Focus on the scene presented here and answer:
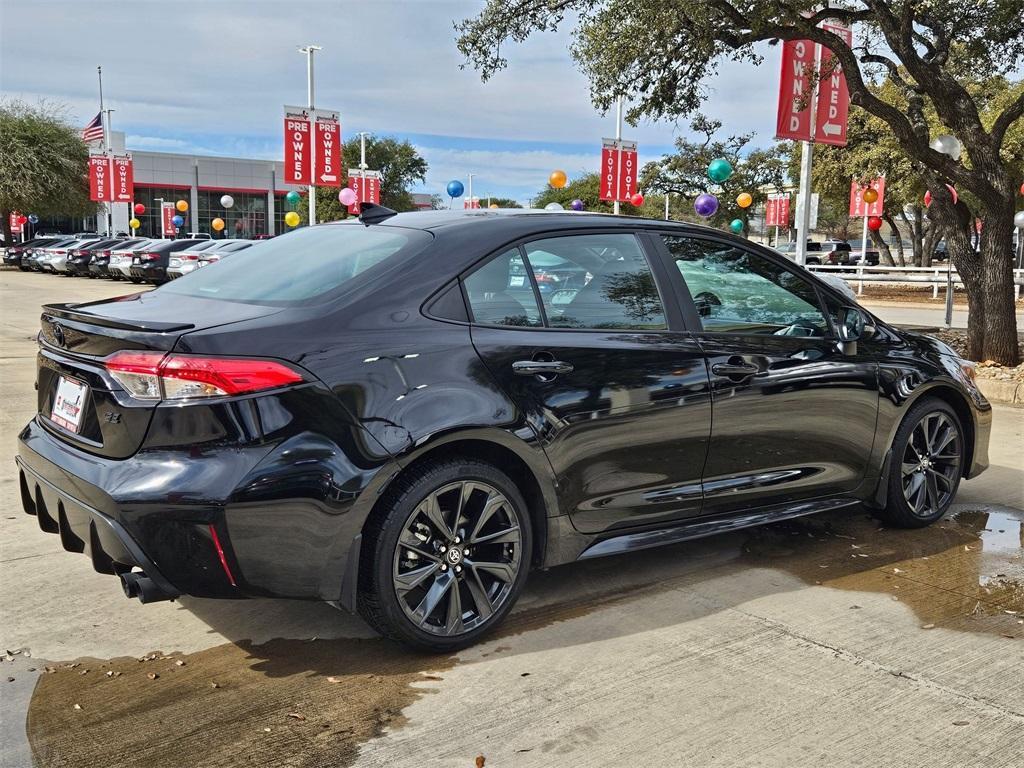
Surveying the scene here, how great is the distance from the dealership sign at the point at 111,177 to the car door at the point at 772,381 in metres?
42.3

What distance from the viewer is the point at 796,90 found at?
1317 cm

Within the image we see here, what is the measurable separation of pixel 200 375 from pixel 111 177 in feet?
142

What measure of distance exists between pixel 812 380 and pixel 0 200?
47002 millimetres

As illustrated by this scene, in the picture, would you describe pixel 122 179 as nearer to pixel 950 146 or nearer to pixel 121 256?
pixel 121 256

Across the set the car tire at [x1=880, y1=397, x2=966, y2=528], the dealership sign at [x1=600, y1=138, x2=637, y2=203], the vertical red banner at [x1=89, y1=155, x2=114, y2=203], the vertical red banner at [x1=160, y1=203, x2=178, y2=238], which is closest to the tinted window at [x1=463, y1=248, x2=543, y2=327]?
the car tire at [x1=880, y1=397, x2=966, y2=528]

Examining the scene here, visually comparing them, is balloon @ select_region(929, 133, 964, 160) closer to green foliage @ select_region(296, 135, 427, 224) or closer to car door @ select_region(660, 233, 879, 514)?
car door @ select_region(660, 233, 879, 514)

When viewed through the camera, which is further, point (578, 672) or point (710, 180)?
point (710, 180)

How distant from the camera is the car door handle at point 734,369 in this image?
429 centimetres

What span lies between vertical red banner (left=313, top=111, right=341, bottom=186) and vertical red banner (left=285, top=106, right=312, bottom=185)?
0.32m

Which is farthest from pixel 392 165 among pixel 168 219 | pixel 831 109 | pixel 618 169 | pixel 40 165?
pixel 831 109

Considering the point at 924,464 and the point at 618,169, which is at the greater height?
the point at 618,169

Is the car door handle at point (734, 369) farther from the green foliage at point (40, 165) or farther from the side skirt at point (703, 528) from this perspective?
the green foliage at point (40, 165)

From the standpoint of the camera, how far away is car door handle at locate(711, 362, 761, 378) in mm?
4293

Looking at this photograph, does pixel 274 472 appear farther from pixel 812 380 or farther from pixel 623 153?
pixel 623 153
